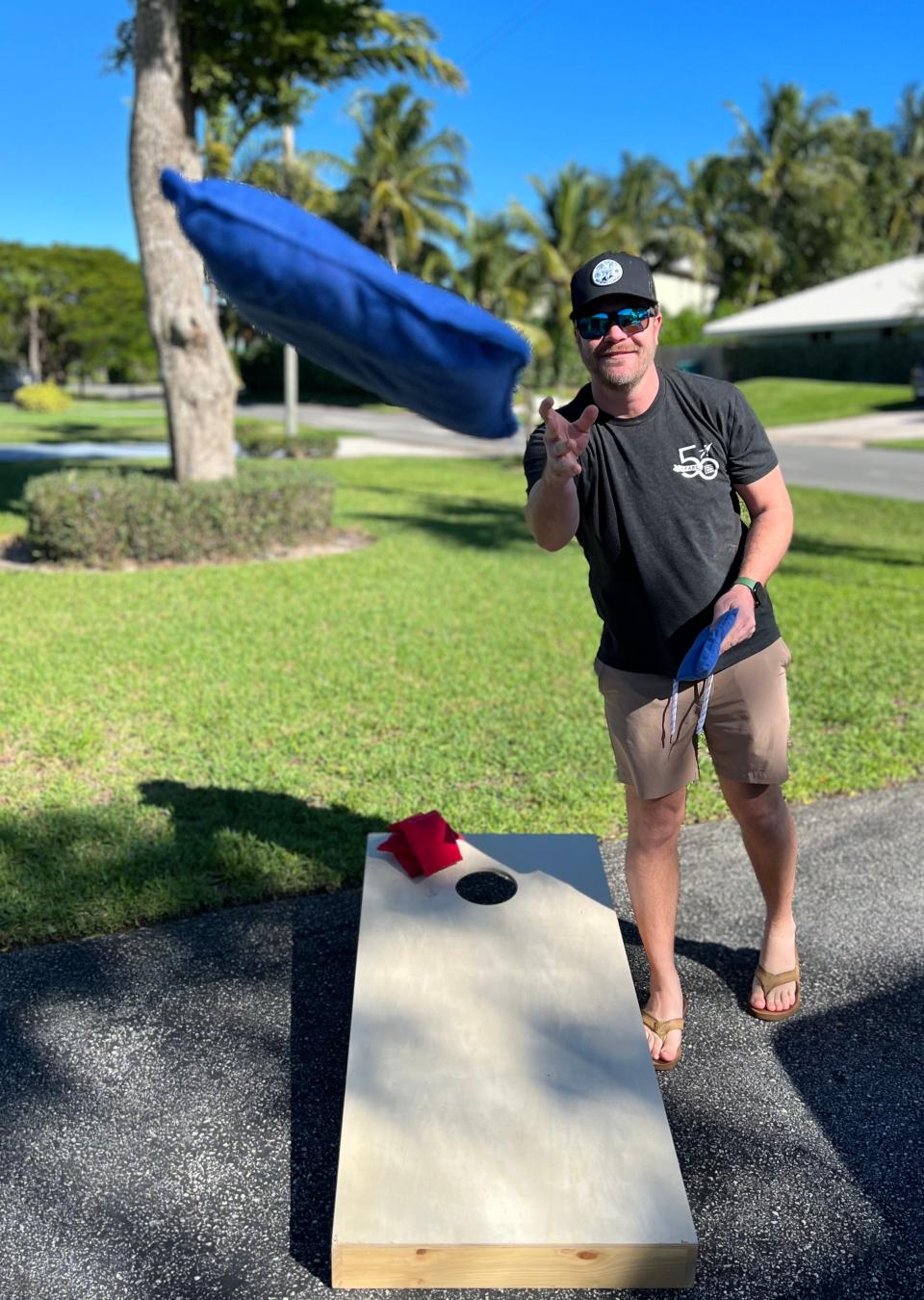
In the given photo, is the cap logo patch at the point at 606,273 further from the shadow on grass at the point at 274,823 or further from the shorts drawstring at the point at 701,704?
the shadow on grass at the point at 274,823

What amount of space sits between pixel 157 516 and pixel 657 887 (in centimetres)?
720

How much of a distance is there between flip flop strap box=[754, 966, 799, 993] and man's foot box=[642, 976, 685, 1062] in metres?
0.30

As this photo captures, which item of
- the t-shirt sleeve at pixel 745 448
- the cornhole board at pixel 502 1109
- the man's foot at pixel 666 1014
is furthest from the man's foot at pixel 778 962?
the t-shirt sleeve at pixel 745 448

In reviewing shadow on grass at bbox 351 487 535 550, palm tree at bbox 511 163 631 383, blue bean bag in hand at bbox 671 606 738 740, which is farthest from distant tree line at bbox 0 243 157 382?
blue bean bag in hand at bbox 671 606 738 740

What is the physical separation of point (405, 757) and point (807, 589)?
15.8 feet

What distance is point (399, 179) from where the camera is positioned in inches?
1623

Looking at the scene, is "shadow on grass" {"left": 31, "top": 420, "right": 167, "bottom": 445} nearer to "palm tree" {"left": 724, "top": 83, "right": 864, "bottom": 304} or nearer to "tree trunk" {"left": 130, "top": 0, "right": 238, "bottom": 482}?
"tree trunk" {"left": 130, "top": 0, "right": 238, "bottom": 482}

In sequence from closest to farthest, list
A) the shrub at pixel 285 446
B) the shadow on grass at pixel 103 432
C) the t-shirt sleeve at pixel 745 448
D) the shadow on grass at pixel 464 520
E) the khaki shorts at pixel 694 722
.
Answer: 1. the t-shirt sleeve at pixel 745 448
2. the khaki shorts at pixel 694 722
3. the shadow on grass at pixel 464 520
4. the shrub at pixel 285 446
5. the shadow on grass at pixel 103 432

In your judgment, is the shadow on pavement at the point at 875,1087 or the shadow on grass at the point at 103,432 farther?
the shadow on grass at the point at 103,432

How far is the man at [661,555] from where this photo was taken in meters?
2.25

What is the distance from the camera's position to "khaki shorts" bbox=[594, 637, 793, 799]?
254cm

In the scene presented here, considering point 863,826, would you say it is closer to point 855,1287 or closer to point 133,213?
point 855,1287

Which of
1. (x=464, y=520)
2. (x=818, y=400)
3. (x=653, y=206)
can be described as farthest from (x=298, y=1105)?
(x=653, y=206)

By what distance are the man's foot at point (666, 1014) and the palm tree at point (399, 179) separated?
137 feet
